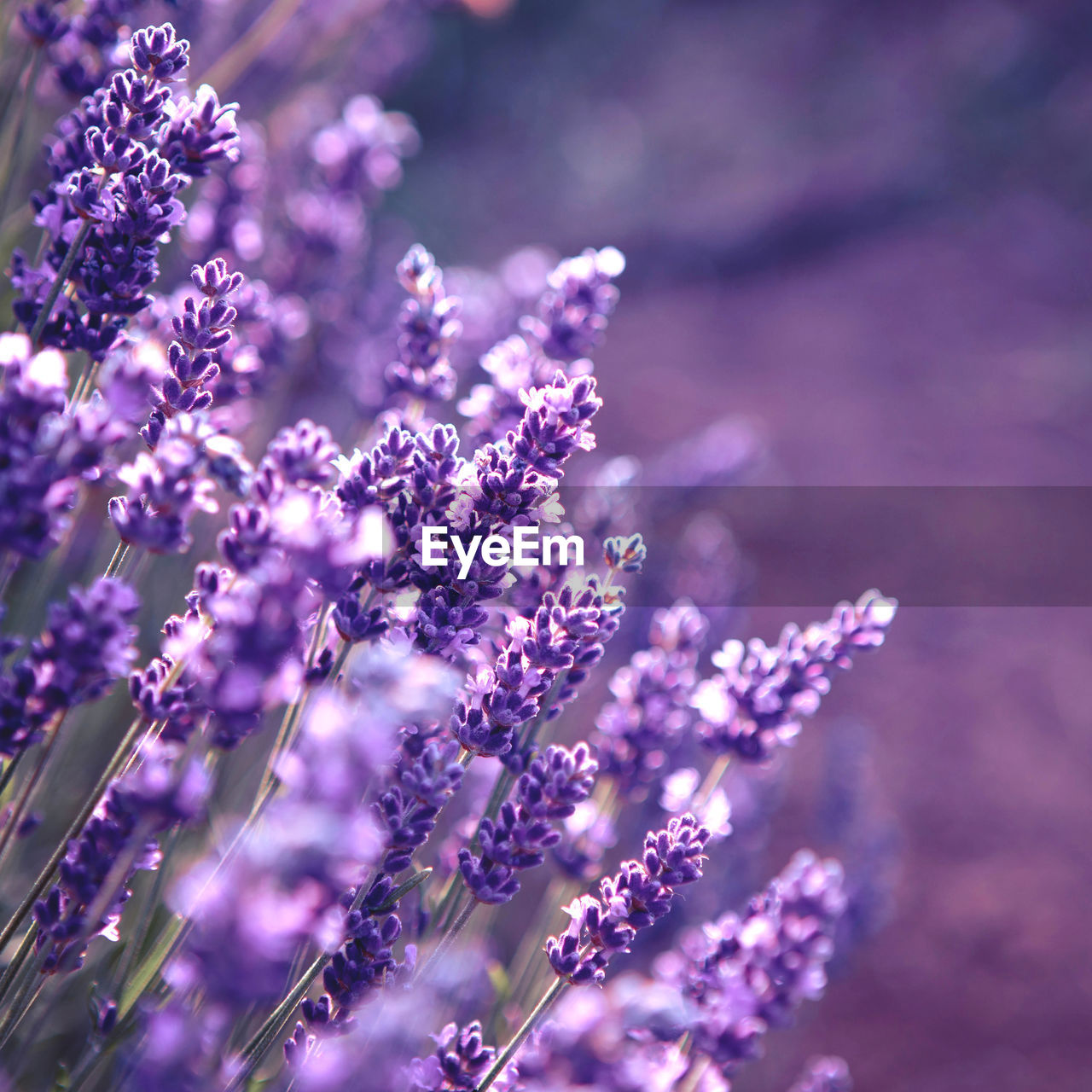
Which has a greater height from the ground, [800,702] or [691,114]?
[691,114]

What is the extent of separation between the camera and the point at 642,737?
4.77 ft

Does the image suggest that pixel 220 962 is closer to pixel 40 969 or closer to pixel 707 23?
pixel 40 969

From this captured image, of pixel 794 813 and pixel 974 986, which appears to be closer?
pixel 974 986

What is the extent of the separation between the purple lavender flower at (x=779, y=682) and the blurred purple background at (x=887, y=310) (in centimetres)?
130

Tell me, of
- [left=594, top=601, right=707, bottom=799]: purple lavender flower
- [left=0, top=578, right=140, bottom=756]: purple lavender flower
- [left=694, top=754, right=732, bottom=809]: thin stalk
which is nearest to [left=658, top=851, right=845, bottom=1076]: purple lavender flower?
[left=694, top=754, right=732, bottom=809]: thin stalk

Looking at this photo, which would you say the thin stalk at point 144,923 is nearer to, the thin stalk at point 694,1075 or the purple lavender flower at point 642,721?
the purple lavender flower at point 642,721

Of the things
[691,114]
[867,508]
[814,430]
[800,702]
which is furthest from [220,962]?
[691,114]

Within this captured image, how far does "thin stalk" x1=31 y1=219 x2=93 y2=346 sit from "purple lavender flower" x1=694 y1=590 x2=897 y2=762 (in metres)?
0.97

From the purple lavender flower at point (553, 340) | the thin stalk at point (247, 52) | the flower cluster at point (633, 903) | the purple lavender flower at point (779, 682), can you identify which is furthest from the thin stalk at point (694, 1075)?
the thin stalk at point (247, 52)

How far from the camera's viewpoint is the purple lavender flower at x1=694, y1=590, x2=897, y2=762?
124cm

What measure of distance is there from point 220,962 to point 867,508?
5.11 meters

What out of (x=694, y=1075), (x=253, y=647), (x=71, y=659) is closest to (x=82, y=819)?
(x=71, y=659)

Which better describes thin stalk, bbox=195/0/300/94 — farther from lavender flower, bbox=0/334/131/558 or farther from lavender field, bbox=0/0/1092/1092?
lavender flower, bbox=0/334/131/558

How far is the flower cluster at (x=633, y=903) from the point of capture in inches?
40.2
